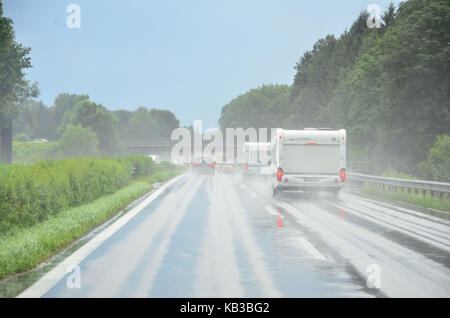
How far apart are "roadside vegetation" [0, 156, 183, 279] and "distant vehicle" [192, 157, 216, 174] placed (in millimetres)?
29177

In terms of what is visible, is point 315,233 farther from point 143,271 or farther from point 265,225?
point 143,271

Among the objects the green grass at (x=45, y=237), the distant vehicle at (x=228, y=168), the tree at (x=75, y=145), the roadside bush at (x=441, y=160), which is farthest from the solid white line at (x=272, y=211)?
the tree at (x=75, y=145)

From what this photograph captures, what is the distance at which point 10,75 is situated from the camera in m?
46.4

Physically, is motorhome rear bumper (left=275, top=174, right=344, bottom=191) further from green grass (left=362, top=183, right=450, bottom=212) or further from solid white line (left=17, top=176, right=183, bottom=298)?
solid white line (left=17, top=176, right=183, bottom=298)

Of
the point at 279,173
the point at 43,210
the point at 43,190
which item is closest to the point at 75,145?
the point at 279,173

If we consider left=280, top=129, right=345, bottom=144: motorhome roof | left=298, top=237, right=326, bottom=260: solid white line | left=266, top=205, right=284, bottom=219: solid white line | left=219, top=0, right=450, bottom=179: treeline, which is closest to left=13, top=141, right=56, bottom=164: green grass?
left=219, top=0, right=450, bottom=179: treeline

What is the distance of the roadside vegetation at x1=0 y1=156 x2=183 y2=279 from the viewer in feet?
29.9

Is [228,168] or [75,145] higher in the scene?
[75,145]

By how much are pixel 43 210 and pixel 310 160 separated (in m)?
11.3

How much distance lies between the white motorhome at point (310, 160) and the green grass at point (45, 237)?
7.56 meters

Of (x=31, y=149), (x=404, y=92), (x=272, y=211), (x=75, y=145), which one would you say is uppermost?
(x=404, y=92)

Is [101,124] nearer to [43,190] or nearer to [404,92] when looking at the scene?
[404,92]
